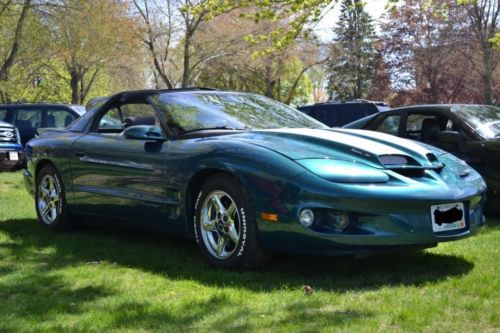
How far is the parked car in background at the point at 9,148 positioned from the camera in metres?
14.6

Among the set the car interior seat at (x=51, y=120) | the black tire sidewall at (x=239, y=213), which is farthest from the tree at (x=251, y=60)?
the black tire sidewall at (x=239, y=213)

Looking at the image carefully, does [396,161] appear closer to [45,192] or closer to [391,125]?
[45,192]

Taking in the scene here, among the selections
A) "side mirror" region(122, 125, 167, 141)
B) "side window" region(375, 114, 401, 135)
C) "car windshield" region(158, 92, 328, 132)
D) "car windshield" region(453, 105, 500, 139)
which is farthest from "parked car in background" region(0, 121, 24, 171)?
"car windshield" region(453, 105, 500, 139)

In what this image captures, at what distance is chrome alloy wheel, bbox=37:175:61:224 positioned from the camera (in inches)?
264

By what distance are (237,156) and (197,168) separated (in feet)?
1.30

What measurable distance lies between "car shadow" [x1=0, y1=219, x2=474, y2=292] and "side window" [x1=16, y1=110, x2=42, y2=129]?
10.2m

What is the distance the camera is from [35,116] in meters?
16.2

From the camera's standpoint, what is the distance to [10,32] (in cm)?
2931

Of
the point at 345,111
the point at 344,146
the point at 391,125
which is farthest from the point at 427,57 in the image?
the point at 344,146

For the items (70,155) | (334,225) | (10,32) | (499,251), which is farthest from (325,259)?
(10,32)

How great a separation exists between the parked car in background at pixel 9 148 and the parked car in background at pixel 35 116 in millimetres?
886

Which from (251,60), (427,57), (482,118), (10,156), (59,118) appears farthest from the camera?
(427,57)

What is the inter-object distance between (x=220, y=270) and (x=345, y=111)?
1274 cm

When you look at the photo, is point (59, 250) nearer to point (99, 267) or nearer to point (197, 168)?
point (99, 267)
